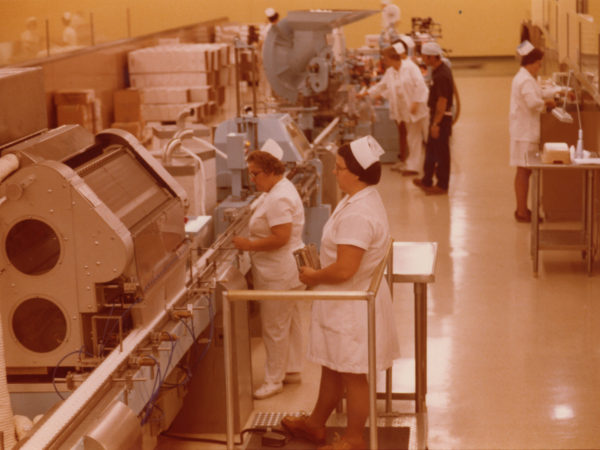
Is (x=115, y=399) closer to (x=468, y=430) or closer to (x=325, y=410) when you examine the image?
(x=325, y=410)

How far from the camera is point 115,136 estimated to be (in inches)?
A: 186

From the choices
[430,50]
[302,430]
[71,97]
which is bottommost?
[302,430]

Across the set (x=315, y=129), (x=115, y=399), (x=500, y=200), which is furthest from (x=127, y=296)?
(x=500, y=200)

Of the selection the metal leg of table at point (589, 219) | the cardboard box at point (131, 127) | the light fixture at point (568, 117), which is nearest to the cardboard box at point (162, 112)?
the cardboard box at point (131, 127)

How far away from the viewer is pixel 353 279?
4.28 meters

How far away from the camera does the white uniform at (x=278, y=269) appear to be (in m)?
5.27

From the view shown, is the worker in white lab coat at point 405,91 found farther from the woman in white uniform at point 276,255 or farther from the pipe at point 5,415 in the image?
the pipe at point 5,415

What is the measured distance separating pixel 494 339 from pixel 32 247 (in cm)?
→ 338

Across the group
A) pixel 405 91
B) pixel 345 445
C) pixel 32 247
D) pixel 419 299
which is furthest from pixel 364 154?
pixel 405 91

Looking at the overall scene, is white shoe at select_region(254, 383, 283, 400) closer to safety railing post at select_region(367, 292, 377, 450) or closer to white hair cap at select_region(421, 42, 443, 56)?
safety railing post at select_region(367, 292, 377, 450)

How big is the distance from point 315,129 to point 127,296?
6050mm

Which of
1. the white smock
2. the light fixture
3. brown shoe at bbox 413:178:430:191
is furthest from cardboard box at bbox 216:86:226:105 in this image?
the light fixture

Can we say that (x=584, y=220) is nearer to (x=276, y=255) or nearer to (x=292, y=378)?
(x=292, y=378)

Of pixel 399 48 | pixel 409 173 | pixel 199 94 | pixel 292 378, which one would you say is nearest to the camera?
pixel 292 378
